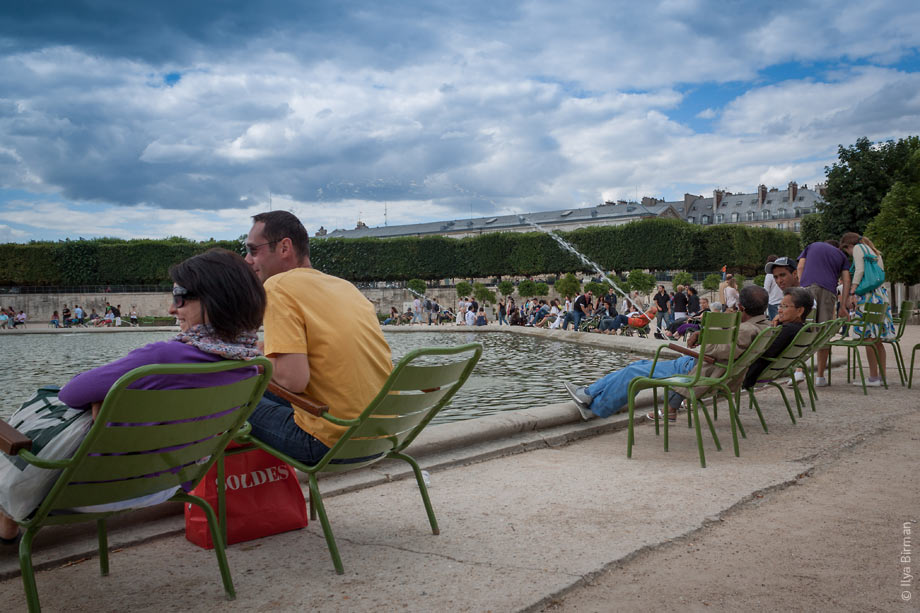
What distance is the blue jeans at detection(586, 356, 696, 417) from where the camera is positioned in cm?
484

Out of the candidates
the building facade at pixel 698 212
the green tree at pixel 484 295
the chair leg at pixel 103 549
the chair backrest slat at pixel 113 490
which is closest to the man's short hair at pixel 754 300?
the chair backrest slat at pixel 113 490

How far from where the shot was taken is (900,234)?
24500 mm

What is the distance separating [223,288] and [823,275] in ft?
21.9

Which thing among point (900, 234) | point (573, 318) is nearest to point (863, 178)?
point (900, 234)

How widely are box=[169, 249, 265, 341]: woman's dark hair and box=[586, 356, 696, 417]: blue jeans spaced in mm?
3110

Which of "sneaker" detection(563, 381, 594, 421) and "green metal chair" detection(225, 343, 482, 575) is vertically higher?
"green metal chair" detection(225, 343, 482, 575)

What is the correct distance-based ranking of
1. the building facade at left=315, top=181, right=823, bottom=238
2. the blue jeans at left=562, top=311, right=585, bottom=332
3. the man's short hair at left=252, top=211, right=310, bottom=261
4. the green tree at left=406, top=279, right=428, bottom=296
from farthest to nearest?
the building facade at left=315, top=181, right=823, bottom=238 → the green tree at left=406, top=279, right=428, bottom=296 → the blue jeans at left=562, top=311, right=585, bottom=332 → the man's short hair at left=252, top=211, right=310, bottom=261

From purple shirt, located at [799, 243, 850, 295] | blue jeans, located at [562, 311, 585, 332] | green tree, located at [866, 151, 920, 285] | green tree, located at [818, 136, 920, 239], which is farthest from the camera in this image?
green tree, located at [818, 136, 920, 239]

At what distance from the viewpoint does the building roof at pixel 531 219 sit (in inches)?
3457

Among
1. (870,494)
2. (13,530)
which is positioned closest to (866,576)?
(870,494)

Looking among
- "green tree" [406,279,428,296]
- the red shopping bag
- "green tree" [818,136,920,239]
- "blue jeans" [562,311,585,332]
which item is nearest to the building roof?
"green tree" [406,279,428,296]

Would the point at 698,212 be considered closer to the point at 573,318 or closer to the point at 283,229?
the point at 573,318

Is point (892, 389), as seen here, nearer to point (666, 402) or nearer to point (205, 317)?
point (666, 402)

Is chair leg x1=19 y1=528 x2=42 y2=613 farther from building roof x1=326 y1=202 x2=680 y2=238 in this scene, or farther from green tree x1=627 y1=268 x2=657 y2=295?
building roof x1=326 y1=202 x2=680 y2=238
